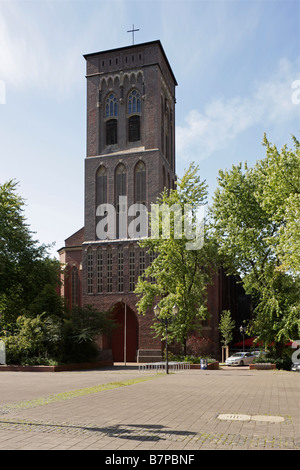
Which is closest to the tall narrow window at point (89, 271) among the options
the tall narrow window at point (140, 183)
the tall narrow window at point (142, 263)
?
the tall narrow window at point (142, 263)

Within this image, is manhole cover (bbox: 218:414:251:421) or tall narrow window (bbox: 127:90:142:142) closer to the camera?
manhole cover (bbox: 218:414:251:421)

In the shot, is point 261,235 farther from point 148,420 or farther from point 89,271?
point 148,420

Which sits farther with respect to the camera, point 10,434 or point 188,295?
point 188,295

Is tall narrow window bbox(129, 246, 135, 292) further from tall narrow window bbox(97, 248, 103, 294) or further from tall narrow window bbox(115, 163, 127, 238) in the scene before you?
Answer: tall narrow window bbox(97, 248, 103, 294)

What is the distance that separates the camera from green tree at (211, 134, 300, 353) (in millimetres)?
27328

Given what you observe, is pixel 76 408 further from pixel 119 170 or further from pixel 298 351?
pixel 119 170

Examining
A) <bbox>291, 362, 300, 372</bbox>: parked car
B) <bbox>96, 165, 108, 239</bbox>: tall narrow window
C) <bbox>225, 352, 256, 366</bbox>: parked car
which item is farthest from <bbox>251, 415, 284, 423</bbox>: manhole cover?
<bbox>96, 165, 108, 239</bbox>: tall narrow window

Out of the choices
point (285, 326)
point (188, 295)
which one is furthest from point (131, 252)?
point (285, 326)

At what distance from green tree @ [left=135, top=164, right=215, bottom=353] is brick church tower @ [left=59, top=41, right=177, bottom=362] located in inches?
403

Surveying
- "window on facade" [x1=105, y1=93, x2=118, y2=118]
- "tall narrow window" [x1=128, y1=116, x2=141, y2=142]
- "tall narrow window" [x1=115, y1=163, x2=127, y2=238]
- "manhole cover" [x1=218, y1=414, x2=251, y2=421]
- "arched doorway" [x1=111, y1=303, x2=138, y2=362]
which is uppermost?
"window on facade" [x1=105, y1=93, x2=118, y2=118]

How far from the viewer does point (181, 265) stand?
110ft

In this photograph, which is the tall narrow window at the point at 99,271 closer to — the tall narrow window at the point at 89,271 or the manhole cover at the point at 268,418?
the tall narrow window at the point at 89,271

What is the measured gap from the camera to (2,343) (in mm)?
29188

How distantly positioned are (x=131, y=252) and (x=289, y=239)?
25.3m
